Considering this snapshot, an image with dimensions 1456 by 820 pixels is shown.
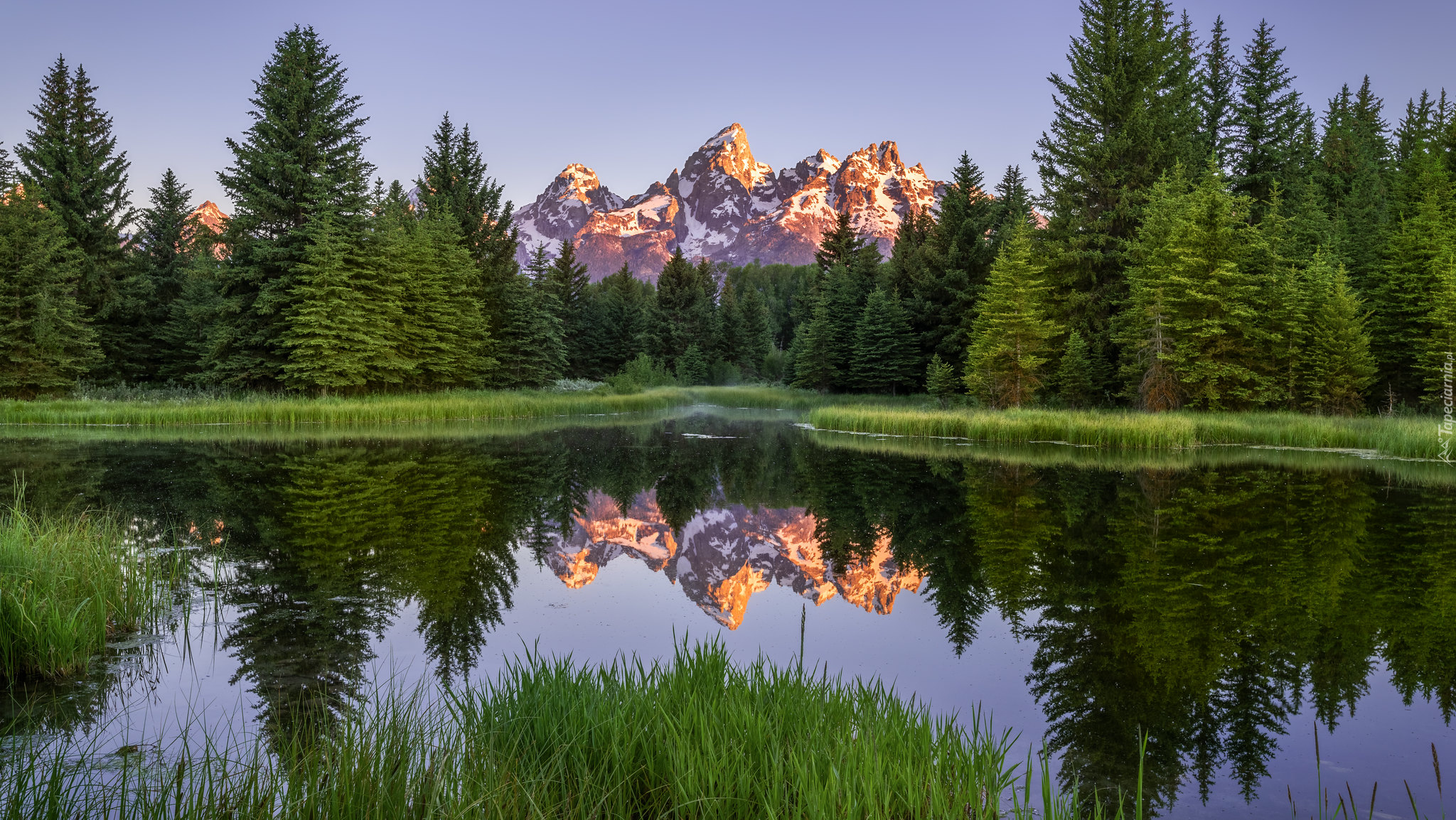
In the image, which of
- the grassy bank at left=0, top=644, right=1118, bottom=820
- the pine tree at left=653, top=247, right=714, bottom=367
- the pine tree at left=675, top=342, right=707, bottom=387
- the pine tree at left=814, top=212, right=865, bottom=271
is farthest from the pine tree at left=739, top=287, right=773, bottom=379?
the grassy bank at left=0, top=644, right=1118, bottom=820

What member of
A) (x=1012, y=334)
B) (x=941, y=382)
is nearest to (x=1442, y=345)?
(x=1012, y=334)

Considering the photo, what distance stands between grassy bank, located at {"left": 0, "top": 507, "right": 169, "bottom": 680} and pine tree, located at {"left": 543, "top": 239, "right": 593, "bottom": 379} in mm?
47191

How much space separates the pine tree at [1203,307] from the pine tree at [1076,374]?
2.48m

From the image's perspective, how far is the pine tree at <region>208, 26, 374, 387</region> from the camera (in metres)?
28.8

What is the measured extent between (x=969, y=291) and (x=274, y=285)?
30.2 m

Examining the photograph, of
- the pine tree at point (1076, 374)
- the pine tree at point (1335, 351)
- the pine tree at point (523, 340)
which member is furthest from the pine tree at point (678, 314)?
the pine tree at point (1335, 351)

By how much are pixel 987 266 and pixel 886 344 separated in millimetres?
6189

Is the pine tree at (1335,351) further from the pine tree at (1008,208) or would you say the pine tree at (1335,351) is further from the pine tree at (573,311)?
the pine tree at (573,311)

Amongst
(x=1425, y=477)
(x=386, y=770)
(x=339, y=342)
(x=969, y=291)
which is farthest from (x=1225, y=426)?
(x=339, y=342)

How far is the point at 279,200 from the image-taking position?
29219mm

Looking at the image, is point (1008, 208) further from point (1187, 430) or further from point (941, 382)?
point (1187, 430)

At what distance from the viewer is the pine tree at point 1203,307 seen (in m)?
23.8

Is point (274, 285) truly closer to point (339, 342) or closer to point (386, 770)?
point (339, 342)

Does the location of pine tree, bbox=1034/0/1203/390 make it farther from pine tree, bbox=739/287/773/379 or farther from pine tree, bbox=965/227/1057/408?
pine tree, bbox=739/287/773/379
